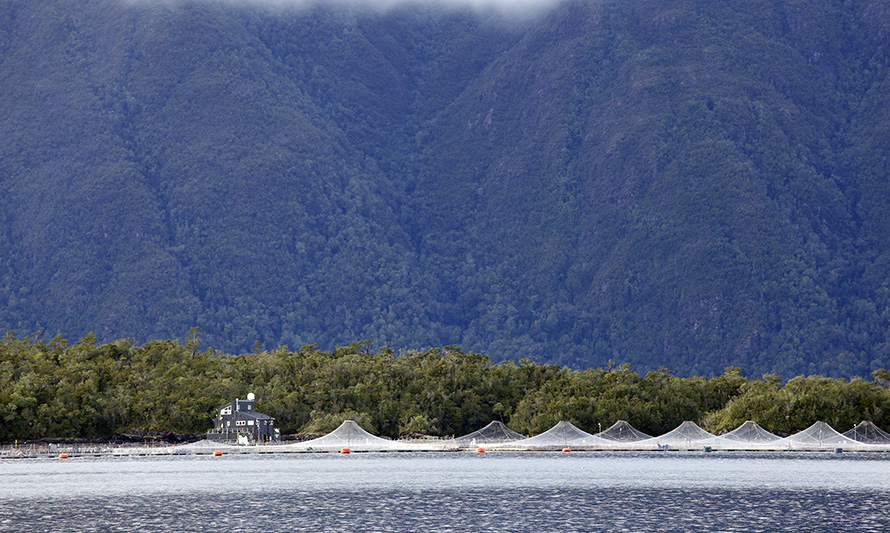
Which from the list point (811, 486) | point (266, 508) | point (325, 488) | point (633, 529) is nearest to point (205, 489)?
point (325, 488)

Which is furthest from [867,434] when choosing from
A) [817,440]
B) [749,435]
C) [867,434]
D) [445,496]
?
[445,496]

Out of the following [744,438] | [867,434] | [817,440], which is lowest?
[817,440]

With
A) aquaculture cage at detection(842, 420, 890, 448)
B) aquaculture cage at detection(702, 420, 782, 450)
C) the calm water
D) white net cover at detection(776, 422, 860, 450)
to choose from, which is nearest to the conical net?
aquaculture cage at detection(702, 420, 782, 450)

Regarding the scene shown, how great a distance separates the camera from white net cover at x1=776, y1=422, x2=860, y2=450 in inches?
7470

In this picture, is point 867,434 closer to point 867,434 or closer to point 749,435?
point 867,434

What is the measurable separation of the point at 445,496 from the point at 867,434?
326 ft

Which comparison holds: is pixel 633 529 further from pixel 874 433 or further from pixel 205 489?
pixel 874 433

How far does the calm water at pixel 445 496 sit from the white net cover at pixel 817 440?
13.6ft

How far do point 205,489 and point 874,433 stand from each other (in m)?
113

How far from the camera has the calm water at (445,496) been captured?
99.2 metres

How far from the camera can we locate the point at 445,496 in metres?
124

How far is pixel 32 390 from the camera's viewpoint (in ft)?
654

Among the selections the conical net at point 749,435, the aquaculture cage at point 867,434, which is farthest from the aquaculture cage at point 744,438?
the aquaculture cage at point 867,434

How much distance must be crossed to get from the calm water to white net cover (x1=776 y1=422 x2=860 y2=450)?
4158 mm
